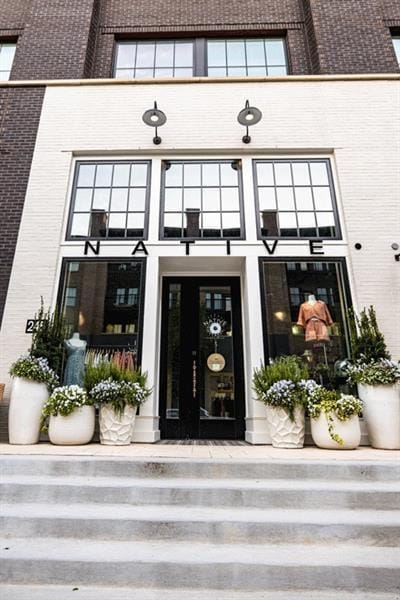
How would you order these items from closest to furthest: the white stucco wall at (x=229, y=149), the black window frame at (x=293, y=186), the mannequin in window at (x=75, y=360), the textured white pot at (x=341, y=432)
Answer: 1. the textured white pot at (x=341, y=432)
2. the mannequin in window at (x=75, y=360)
3. the white stucco wall at (x=229, y=149)
4. the black window frame at (x=293, y=186)

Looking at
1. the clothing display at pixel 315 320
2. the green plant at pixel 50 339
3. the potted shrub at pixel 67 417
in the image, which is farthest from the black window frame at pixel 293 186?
the potted shrub at pixel 67 417

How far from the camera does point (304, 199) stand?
531 cm

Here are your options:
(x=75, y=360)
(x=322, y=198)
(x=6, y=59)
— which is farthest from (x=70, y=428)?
(x=6, y=59)

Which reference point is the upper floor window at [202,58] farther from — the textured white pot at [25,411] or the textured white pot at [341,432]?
the textured white pot at [341,432]

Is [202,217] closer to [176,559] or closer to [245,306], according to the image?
[245,306]

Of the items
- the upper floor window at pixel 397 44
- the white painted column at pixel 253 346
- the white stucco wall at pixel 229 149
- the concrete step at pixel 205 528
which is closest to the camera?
the concrete step at pixel 205 528

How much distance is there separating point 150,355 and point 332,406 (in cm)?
225

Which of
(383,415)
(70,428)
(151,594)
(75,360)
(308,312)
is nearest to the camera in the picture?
(151,594)

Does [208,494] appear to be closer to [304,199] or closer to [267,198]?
[267,198]

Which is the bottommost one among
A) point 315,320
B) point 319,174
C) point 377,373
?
point 377,373

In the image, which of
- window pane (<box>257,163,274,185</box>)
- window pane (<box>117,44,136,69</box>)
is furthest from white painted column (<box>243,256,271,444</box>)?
window pane (<box>117,44,136,69</box>)

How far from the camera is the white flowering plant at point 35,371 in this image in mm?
3799

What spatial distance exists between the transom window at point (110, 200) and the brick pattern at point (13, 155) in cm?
82

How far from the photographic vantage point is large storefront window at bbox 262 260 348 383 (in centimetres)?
453
